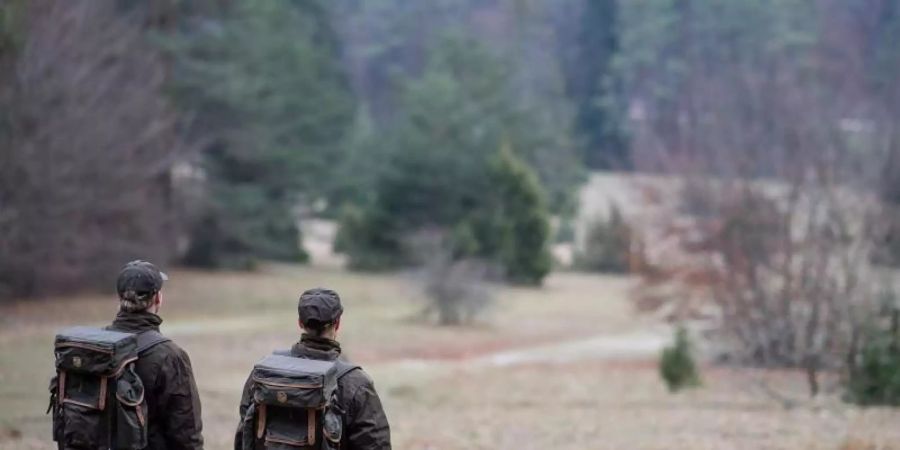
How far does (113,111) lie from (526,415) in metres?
17.7

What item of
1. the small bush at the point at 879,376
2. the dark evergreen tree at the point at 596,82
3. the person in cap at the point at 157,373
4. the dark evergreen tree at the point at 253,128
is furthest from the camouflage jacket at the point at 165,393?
the dark evergreen tree at the point at 596,82

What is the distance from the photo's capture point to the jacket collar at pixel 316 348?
5.04 metres

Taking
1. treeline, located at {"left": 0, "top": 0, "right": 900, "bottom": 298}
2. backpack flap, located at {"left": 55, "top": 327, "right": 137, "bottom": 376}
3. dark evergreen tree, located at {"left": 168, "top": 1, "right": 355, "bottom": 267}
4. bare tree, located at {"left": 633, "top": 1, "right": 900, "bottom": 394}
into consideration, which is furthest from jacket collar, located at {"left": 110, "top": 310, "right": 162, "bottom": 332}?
dark evergreen tree, located at {"left": 168, "top": 1, "right": 355, "bottom": 267}

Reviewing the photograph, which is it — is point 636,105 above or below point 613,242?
above

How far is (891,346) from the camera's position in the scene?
50.1ft

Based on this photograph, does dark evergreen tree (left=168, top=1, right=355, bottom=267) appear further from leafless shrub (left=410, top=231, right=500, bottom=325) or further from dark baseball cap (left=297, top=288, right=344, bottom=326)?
dark baseball cap (left=297, top=288, right=344, bottom=326)

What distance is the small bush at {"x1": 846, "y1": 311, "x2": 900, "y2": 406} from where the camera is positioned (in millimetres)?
15086

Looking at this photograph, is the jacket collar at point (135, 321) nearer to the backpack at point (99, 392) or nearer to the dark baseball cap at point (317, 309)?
the backpack at point (99, 392)

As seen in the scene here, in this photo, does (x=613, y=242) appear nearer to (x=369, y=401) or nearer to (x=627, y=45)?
(x=627, y=45)

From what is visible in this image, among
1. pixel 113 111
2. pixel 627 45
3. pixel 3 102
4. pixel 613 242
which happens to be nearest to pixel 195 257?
pixel 113 111

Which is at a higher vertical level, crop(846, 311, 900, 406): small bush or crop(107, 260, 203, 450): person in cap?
crop(107, 260, 203, 450): person in cap

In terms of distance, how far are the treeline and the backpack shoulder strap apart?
16.9 m

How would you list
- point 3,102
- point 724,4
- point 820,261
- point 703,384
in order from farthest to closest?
Answer: point 724,4
point 3,102
point 820,261
point 703,384

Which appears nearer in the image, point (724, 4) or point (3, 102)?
point (3, 102)
